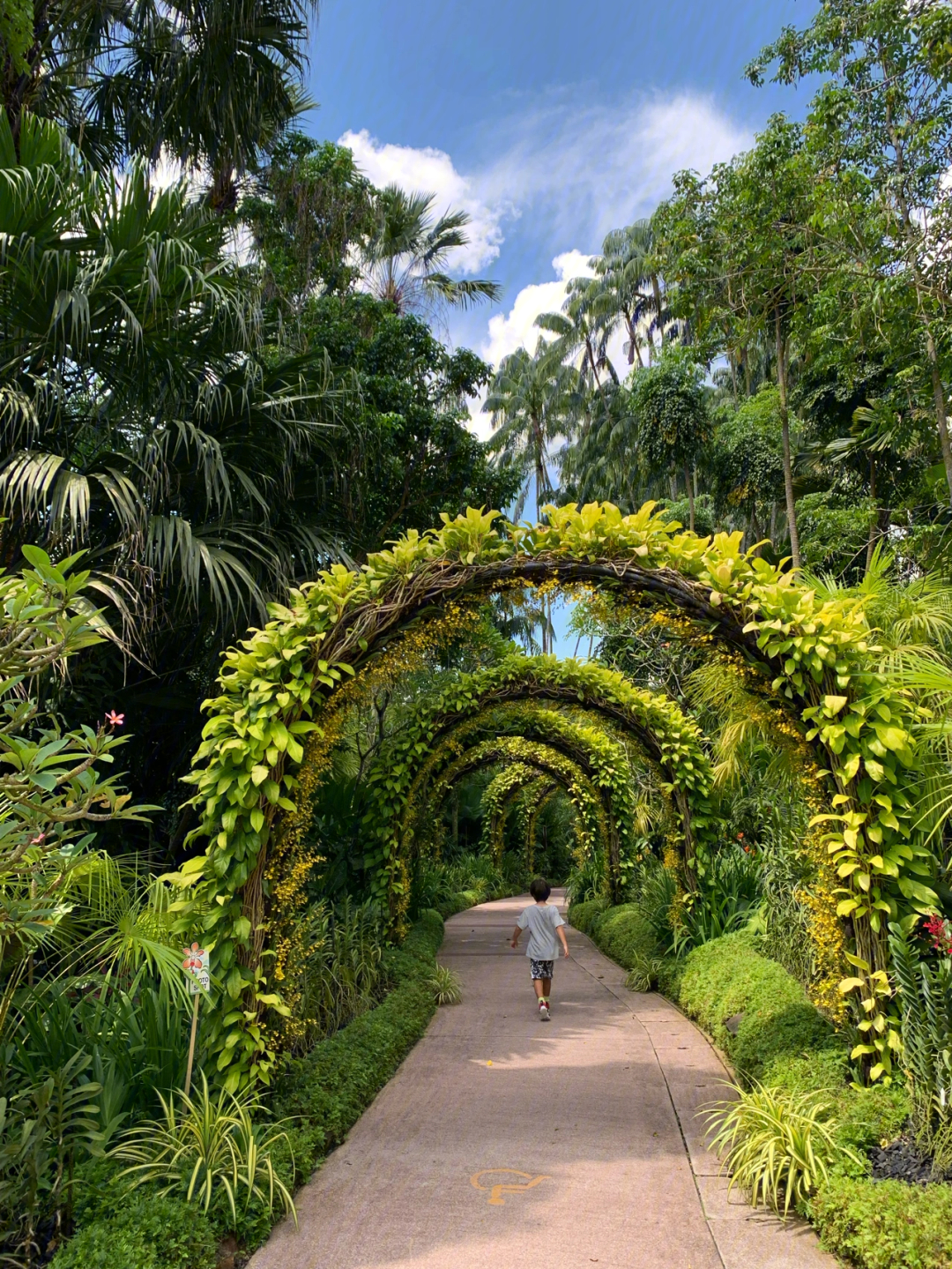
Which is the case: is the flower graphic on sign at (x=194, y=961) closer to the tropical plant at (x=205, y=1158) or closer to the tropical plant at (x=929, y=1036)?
the tropical plant at (x=205, y=1158)

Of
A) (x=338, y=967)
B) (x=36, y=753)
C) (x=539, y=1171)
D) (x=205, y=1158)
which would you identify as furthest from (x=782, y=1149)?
(x=338, y=967)

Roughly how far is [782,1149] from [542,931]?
4.42 meters

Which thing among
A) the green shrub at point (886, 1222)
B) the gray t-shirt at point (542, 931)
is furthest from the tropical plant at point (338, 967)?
the green shrub at point (886, 1222)

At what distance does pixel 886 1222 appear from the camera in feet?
9.91

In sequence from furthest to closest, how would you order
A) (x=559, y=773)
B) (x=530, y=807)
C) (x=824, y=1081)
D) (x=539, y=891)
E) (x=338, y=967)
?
1. (x=530, y=807)
2. (x=559, y=773)
3. (x=539, y=891)
4. (x=338, y=967)
5. (x=824, y=1081)

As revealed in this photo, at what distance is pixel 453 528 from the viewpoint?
488 cm

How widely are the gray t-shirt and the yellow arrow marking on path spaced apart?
3882 mm

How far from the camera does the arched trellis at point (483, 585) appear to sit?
423 cm

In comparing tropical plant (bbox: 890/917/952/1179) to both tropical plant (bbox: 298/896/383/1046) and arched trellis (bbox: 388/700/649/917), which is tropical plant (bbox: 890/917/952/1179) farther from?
arched trellis (bbox: 388/700/649/917)

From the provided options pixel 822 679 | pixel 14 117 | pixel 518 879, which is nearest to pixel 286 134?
pixel 14 117

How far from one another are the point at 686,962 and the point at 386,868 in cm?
320

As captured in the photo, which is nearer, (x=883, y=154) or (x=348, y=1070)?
(x=348, y=1070)

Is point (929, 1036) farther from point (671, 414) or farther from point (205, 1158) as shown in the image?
point (671, 414)

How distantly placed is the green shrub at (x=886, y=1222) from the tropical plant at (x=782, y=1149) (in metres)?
0.16
